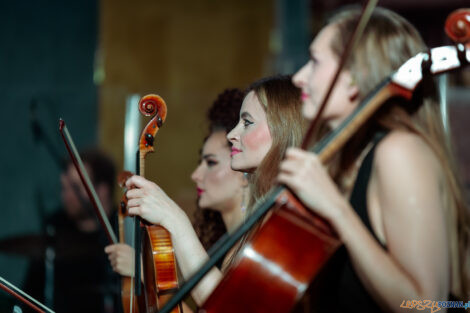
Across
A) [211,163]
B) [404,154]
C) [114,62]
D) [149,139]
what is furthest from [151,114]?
[114,62]

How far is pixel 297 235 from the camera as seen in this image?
0.94m

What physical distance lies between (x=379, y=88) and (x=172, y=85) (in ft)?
9.75

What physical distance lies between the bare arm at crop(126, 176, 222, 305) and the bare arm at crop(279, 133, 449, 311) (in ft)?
1.35

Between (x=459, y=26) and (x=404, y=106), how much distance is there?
156 mm

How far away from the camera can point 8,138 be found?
3275mm

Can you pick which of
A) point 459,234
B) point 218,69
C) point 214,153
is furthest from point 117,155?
point 459,234

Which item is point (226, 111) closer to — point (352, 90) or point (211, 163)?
point (211, 163)

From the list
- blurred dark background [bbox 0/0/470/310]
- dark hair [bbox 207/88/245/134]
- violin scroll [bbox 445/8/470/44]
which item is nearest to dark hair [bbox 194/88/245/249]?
dark hair [bbox 207/88/245/134]

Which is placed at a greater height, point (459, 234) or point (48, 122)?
point (48, 122)

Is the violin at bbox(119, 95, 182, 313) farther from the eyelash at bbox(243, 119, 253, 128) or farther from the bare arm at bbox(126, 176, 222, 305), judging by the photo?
the eyelash at bbox(243, 119, 253, 128)

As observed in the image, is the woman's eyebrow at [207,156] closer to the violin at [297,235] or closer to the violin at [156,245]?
the violin at [156,245]

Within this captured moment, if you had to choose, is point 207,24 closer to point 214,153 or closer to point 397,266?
point 214,153

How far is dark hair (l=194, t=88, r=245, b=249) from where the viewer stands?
1.43 metres

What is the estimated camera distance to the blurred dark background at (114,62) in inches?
132
